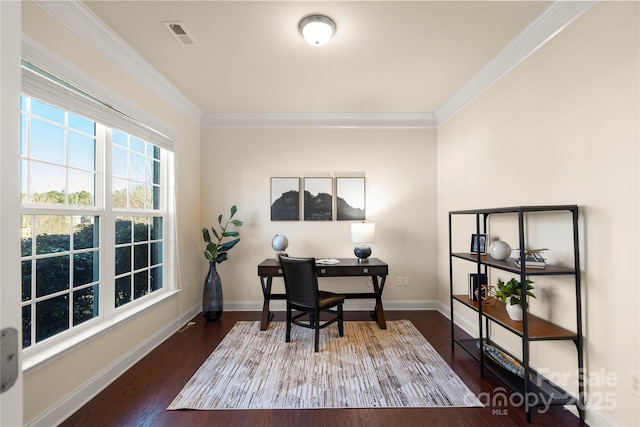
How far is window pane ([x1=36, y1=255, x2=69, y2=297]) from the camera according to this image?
1.87 meters

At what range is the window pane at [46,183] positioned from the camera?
6.04 feet

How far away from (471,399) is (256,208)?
9.99ft

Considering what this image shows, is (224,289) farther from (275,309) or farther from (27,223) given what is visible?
(27,223)

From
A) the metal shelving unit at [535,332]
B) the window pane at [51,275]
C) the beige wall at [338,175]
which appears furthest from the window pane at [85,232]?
the metal shelving unit at [535,332]

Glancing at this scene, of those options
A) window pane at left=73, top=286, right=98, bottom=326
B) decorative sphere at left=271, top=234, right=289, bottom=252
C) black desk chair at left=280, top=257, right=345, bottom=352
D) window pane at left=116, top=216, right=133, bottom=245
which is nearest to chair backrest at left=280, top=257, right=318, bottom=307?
black desk chair at left=280, top=257, right=345, bottom=352

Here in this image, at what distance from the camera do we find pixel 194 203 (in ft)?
12.5

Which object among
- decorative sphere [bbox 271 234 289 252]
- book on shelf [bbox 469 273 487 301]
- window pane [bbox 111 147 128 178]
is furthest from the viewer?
decorative sphere [bbox 271 234 289 252]

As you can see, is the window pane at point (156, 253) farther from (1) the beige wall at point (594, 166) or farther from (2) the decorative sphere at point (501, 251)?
(1) the beige wall at point (594, 166)

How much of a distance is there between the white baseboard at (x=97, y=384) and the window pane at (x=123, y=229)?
96cm

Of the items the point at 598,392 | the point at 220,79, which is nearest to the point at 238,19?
the point at 220,79

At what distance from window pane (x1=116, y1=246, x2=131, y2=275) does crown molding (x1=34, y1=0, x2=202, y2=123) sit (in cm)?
154

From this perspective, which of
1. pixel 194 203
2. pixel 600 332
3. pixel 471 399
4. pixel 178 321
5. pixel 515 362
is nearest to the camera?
pixel 600 332

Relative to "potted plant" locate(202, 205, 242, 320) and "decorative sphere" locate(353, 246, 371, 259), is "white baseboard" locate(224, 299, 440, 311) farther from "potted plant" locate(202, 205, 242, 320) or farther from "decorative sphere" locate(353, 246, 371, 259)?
"decorative sphere" locate(353, 246, 371, 259)

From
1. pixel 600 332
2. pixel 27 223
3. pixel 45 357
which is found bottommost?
pixel 45 357
